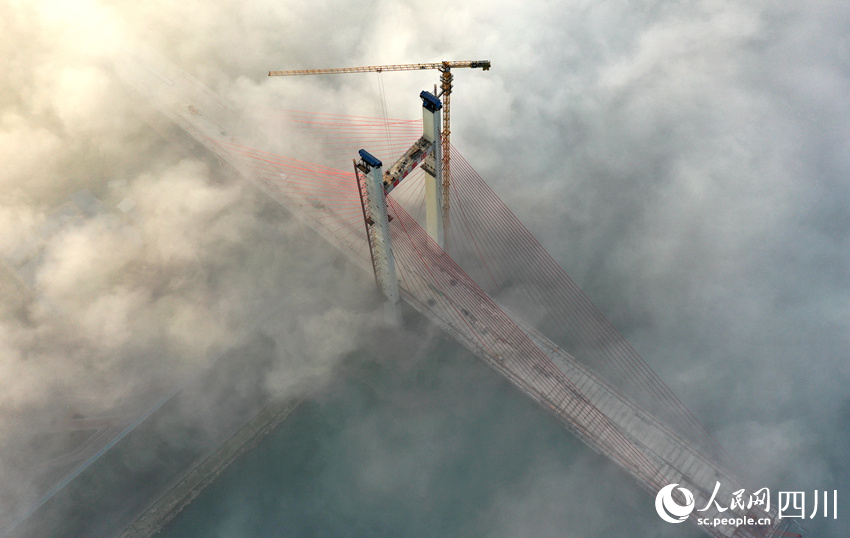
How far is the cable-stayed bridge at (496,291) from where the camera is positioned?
3506 centimetres

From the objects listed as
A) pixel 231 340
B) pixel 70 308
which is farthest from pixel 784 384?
pixel 70 308

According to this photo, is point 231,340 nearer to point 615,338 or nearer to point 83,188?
point 83,188

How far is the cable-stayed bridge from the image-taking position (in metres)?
35.1

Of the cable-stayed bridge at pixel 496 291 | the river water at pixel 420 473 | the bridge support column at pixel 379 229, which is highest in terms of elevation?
the cable-stayed bridge at pixel 496 291

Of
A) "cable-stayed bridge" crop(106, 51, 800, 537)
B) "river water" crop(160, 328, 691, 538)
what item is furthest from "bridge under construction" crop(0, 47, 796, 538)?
"river water" crop(160, 328, 691, 538)

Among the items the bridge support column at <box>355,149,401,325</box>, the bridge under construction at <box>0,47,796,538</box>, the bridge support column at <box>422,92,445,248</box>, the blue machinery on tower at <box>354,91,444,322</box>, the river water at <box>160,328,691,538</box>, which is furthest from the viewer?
the river water at <box>160,328,691,538</box>

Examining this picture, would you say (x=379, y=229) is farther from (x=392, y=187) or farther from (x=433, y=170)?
(x=433, y=170)

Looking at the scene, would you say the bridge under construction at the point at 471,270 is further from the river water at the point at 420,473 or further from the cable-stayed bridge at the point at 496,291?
the river water at the point at 420,473

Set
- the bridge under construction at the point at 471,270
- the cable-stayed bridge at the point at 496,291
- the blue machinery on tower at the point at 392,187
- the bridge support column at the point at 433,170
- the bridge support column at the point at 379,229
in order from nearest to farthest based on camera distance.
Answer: the bridge support column at the point at 379,229 → the blue machinery on tower at the point at 392,187 → the bridge support column at the point at 433,170 → the bridge under construction at the point at 471,270 → the cable-stayed bridge at the point at 496,291

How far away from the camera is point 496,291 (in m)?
41.5

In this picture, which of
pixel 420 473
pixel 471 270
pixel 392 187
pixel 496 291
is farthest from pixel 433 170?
pixel 420 473

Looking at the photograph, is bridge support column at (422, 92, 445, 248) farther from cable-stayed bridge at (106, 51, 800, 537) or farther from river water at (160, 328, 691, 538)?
river water at (160, 328, 691, 538)

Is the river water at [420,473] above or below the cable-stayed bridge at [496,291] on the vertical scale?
below

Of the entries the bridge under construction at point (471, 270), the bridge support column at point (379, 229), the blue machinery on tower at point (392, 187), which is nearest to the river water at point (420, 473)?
the bridge under construction at point (471, 270)
